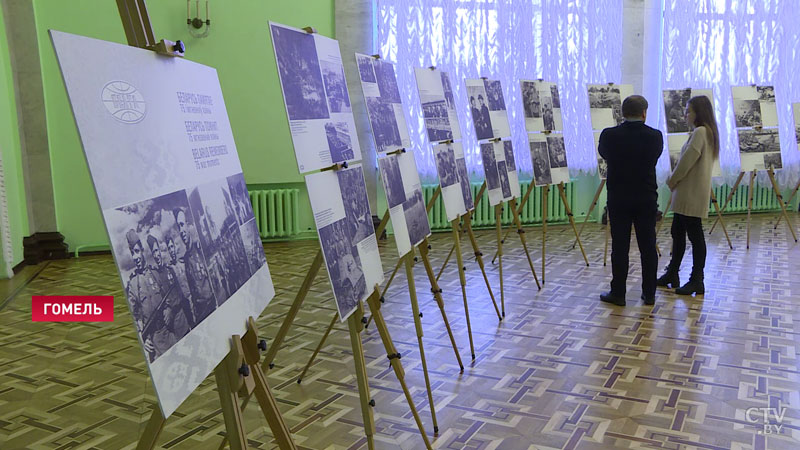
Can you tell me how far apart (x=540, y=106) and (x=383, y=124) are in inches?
148

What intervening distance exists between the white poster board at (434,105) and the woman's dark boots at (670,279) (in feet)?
9.00

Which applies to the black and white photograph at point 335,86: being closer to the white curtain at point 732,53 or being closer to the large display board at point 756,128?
the large display board at point 756,128

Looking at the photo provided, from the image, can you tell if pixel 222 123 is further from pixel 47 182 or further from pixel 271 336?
pixel 47 182

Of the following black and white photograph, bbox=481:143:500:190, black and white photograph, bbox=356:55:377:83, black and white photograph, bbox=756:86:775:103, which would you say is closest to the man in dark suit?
black and white photograph, bbox=481:143:500:190

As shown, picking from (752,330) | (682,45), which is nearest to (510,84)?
(682,45)

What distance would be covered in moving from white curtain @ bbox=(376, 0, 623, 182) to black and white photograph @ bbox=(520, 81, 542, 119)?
7.96ft

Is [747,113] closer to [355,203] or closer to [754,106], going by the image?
[754,106]

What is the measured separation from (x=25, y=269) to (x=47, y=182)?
1073mm

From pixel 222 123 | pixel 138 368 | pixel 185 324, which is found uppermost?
pixel 222 123

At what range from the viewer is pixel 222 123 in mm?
2320

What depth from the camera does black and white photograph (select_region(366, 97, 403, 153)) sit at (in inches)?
143

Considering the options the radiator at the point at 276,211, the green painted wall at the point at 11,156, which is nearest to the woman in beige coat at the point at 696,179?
the radiator at the point at 276,211

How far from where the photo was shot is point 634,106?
18.0 ft

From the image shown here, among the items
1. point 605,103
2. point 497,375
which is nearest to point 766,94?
point 605,103
